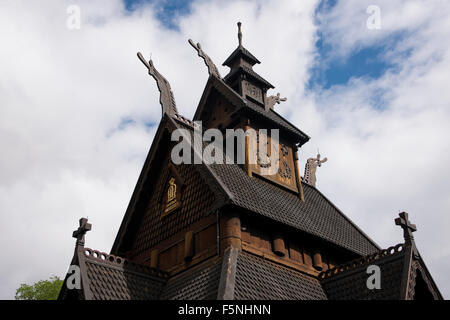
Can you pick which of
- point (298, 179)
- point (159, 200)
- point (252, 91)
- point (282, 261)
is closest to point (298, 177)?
point (298, 179)

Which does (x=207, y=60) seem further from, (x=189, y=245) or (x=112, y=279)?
(x=112, y=279)

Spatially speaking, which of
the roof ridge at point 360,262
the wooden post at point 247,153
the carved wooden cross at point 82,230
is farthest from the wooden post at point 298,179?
the carved wooden cross at point 82,230

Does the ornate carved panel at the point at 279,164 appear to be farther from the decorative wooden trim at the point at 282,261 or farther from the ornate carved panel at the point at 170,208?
the decorative wooden trim at the point at 282,261

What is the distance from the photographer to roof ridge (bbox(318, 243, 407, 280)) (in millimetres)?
14133

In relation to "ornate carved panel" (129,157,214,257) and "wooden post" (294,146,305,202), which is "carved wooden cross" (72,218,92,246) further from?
"wooden post" (294,146,305,202)

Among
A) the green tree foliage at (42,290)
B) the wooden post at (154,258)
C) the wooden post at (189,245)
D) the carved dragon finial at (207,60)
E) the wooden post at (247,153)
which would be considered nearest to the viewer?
the wooden post at (189,245)

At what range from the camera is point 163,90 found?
19.4 metres

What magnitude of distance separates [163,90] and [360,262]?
10.1 metres

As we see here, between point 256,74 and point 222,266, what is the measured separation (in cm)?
1312

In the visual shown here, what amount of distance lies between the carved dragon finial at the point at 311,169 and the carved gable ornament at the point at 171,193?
9.76 meters

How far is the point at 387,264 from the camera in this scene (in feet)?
46.1

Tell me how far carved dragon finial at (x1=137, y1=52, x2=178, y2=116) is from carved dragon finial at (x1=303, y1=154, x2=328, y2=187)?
9.31m

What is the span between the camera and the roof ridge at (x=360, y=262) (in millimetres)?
14133
